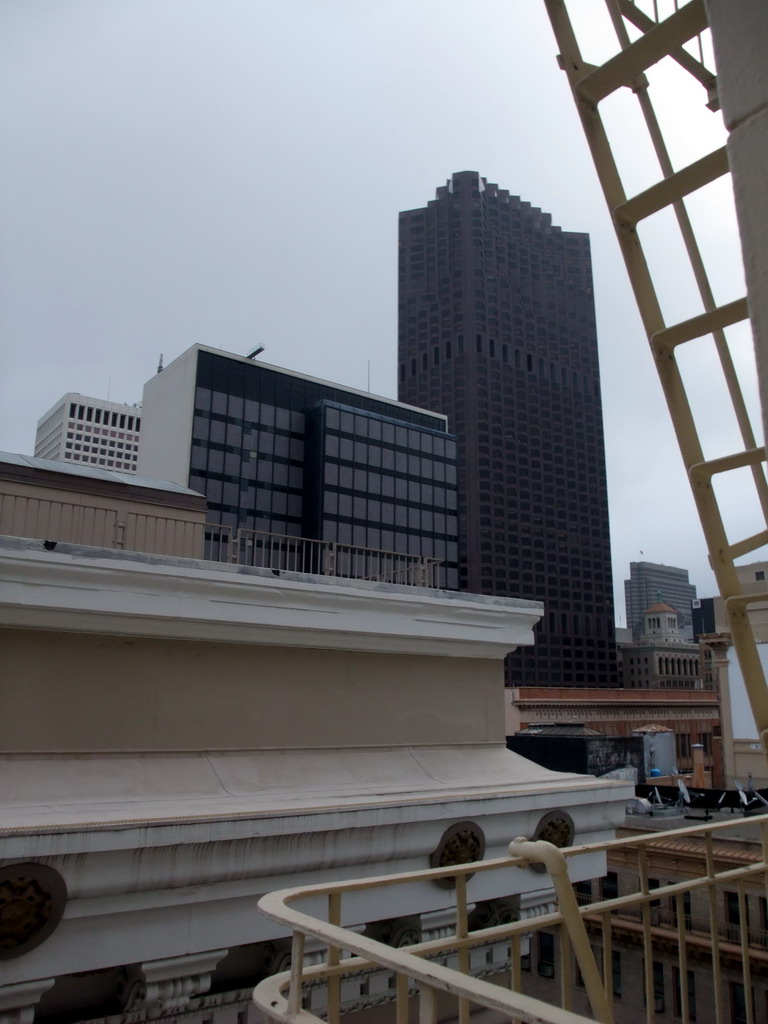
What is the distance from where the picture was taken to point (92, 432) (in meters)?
153

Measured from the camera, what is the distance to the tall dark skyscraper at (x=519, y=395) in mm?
139625

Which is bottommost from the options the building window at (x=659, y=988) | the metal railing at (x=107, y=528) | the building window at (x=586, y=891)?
the building window at (x=659, y=988)

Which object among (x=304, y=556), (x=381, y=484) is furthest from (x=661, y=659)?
(x=304, y=556)

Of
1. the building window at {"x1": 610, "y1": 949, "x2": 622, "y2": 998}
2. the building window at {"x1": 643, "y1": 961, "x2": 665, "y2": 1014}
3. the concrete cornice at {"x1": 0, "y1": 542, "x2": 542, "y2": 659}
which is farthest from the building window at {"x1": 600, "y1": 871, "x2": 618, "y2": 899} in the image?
the concrete cornice at {"x1": 0, "y1": 542, "x2": 542, "y2": 659}

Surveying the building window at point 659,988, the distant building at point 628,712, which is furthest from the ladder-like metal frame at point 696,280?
the distant building at point 628,712

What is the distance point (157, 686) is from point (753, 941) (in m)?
27.6

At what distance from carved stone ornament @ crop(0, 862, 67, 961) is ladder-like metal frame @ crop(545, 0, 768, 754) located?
173 inches

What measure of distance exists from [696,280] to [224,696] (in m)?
5.20

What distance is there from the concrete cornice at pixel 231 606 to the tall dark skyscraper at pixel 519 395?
406 feet

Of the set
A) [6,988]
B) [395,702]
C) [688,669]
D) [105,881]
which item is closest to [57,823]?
[105,881]

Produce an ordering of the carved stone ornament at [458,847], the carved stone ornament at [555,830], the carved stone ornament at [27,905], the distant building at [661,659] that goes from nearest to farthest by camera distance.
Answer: the carved stone ornament at [27,905] < the carved stone ornament at [458,847] < the carved stone ornament at [555,830] < the distant building at [661,659]

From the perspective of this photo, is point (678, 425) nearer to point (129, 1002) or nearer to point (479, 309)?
point (129, 1002)

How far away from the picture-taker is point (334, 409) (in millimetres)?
79375

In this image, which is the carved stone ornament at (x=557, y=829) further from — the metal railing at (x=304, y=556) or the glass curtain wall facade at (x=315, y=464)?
the glass curtain wall facade at (x=315, y=464)
